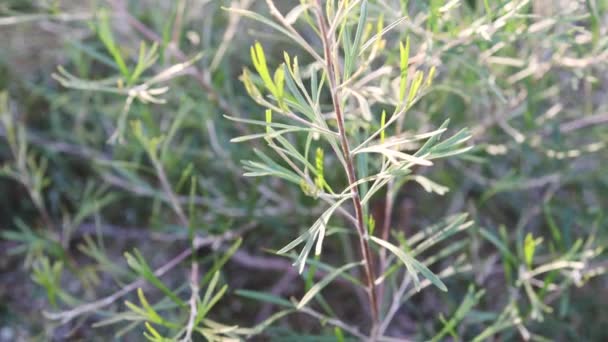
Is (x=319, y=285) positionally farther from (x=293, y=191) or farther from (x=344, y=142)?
(x=293, y=191)

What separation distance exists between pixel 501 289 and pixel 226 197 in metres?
0.53

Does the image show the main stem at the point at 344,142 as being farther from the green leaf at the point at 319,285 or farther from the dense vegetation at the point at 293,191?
the dense vegetation at the point at 293,191

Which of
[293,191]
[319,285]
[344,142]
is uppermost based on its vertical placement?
[344,142]

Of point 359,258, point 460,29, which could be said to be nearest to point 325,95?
point 359,258

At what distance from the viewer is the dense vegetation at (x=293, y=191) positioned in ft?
2.79

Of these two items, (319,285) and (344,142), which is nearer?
(344,142)

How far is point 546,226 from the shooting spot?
1.23 metres

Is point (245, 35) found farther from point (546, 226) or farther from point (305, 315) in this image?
point (546, 226)

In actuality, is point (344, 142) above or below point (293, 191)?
above

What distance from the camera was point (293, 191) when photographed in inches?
44.8

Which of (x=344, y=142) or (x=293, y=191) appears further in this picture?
(x=293, y=191)

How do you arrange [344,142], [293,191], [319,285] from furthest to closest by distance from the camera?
[293,191], [319,285], [344,142]

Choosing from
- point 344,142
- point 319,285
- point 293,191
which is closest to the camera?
point 344,142

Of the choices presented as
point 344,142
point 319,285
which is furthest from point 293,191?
point 344,142
